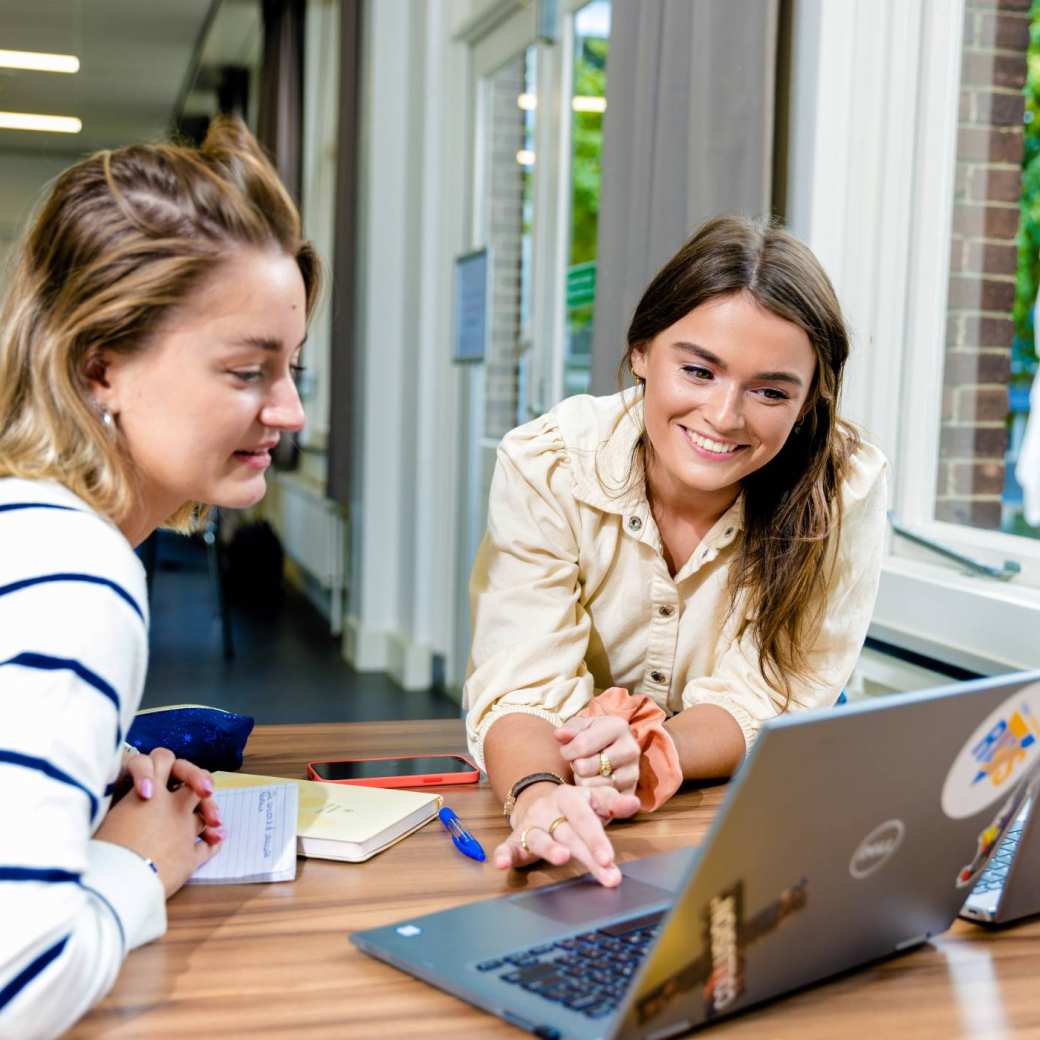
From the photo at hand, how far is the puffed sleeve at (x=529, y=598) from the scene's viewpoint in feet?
4.64

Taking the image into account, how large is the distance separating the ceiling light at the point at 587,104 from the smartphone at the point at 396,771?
2.60 meters

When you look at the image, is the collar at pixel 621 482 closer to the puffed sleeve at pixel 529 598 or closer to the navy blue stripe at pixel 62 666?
the puffed sleeve at pixel 529 598

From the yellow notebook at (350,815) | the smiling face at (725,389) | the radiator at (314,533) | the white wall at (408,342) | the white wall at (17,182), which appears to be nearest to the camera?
the yellow notebook at (350,815)

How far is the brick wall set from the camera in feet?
7.03

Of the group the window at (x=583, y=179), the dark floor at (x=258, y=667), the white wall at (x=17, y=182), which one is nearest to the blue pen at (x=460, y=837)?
the white wall at (x=17, y=182)

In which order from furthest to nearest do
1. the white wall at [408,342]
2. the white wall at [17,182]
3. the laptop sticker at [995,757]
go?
the white wall at [408,342], the white wall at [17,182], the laptop sticker at [995,757]

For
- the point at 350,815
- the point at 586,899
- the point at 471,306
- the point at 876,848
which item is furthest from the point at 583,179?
the point at 876,848

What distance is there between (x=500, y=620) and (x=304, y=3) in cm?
575

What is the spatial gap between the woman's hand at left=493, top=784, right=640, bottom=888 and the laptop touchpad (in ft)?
0.04

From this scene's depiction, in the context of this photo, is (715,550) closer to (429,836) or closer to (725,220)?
(725,220)

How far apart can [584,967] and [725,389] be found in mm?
759

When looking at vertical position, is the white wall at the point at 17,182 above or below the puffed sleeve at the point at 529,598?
above

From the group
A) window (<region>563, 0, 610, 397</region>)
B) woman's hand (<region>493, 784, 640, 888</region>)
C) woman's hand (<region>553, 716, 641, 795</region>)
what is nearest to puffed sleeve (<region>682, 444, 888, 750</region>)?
woman's hand (<region>553, 716, 641, 795</region>)

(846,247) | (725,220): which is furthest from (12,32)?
(725,220)
